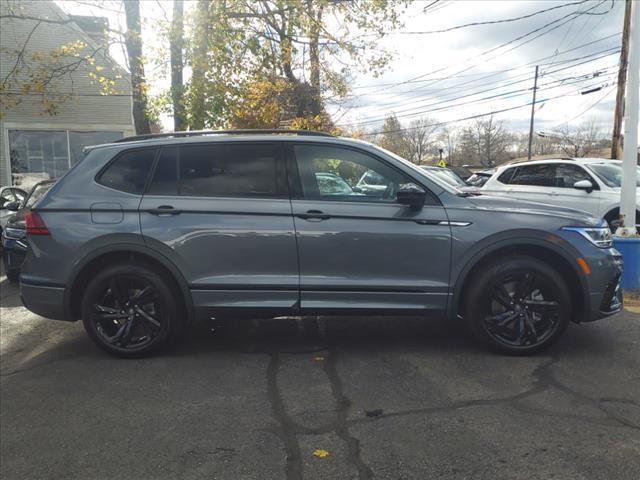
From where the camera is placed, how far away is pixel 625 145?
697 centimetres

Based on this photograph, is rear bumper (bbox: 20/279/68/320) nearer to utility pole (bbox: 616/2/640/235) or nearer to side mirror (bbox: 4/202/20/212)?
side mirror (bbox: 4/202/20/212)

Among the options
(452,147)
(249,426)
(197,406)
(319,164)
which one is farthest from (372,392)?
(452,147)

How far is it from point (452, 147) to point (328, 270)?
87.7 metres

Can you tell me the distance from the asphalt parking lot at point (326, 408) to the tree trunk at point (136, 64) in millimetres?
10385

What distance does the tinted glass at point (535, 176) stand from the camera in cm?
1011

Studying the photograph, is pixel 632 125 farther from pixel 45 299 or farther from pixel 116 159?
pixel 45 299

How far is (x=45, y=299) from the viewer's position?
448 centimetres

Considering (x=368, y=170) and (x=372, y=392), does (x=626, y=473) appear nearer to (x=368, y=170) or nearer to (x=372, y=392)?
(x=372, y=392)

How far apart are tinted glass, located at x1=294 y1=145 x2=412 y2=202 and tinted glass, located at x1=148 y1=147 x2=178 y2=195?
3.43 ft

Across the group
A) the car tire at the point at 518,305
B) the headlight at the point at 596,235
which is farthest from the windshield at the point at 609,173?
the car tire at the point at 518,305

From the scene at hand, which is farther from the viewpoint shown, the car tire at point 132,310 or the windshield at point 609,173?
the windshield at point 609,173

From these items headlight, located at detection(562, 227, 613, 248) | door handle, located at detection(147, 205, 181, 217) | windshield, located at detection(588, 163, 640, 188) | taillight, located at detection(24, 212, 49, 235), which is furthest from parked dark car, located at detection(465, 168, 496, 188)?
taillight, located at detection(24, 212, 49, 235)

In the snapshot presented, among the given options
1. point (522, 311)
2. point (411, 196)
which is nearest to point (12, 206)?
point (411, 196)

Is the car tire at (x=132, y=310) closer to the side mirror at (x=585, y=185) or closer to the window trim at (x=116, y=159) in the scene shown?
the window trim at (x=116, y=159)
